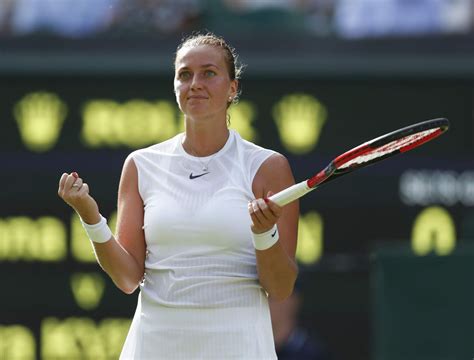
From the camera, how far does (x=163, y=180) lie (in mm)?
3439

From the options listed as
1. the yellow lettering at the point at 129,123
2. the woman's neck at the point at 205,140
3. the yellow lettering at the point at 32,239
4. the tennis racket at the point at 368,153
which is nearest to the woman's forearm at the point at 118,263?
the woman's neck at the point at 205,140

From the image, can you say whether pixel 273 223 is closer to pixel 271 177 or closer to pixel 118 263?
pixel 271 177

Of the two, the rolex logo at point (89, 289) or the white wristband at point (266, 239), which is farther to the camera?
the rolex logo at point (89, 289)

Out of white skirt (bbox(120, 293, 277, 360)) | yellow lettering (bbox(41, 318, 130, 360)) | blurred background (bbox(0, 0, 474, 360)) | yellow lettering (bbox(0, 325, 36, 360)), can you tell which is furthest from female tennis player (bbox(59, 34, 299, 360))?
yellow lettering (bbox(0, 325, 36, 360))

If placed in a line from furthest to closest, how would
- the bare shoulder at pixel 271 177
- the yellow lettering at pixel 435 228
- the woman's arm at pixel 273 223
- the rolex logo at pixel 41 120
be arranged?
the rolex logo at pixel 41 120
the yellow lettering at pixel 435 228
the bare shoulder at pixel 271 177
the woman's arm at pixel 273 223

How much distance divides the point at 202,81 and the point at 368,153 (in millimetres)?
455

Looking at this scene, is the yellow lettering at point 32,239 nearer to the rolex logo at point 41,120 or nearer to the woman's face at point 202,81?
the rolex logo at point 41,120

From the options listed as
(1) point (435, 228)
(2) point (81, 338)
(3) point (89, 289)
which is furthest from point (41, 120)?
(1) point (435, 228)

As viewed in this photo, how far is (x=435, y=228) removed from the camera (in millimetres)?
6684

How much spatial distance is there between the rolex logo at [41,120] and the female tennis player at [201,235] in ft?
11.0

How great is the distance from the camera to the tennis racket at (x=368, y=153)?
3242 mm

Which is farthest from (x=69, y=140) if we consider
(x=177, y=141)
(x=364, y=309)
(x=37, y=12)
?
(x=177, y=141)

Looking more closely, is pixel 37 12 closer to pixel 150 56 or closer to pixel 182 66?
pixel 150 56

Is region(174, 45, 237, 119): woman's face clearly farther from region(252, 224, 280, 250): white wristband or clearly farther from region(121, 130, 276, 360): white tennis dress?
region(252, 224, 280, 250): white wristband
